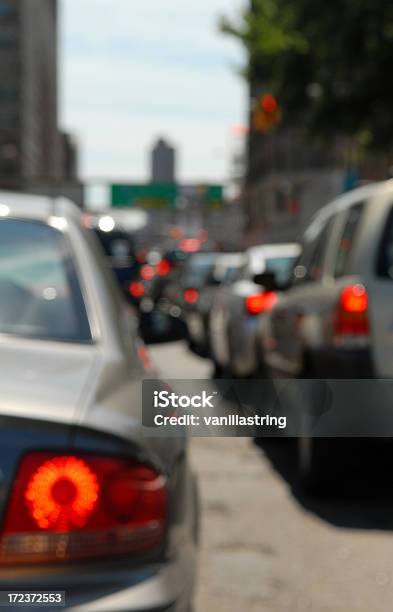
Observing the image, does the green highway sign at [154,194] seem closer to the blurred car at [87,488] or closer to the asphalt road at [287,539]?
the asphalt road at [287,539]

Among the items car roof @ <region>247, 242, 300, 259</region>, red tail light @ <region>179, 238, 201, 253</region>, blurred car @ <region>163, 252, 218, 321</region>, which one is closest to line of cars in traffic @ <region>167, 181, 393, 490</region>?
car roof @ <region>247, 242, 300, 259</region>

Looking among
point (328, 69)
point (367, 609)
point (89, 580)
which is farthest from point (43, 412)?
point (328, 69)

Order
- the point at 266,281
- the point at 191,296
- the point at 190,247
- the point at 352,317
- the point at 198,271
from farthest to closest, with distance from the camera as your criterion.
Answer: the point at 190,247, the point at 198,271, the point at 191,296, the point at 266,281, the point at 352,317

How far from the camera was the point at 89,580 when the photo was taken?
188 centimetres

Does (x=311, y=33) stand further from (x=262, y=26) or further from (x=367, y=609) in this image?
(x=367, y=609)

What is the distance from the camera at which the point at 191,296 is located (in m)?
21.4

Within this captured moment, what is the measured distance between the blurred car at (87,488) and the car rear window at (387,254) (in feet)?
12.7

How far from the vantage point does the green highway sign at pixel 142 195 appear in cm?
8888

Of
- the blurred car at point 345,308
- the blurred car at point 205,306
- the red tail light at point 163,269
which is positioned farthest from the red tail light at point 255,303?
the red tail light at point 163,269

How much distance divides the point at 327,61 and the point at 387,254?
16.3 m

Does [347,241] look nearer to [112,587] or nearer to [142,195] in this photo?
[112,587]

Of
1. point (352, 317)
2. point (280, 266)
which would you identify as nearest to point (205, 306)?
point (280, 266)

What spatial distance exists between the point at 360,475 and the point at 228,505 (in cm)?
107

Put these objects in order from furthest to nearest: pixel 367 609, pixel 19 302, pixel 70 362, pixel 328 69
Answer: pixel 328 69
pixel 367 609
pixel 19 302
pixel 70 362
